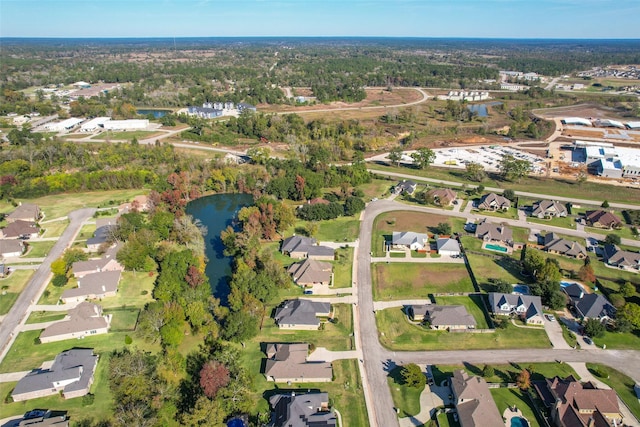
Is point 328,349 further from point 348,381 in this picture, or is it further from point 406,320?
point 406,320

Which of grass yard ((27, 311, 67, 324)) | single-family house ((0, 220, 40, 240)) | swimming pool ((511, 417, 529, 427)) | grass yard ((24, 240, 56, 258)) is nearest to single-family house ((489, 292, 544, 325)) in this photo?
swimming pool ((511, 417, 529, 427))

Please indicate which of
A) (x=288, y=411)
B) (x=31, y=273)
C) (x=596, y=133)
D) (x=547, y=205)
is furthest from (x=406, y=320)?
(x=596, y=133)

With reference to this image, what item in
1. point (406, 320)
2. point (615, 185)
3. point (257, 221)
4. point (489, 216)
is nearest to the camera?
point (406, 320)

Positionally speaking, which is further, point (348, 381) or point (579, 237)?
point (579, 237)

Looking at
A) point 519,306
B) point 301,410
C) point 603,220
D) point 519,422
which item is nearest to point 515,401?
point 519,422

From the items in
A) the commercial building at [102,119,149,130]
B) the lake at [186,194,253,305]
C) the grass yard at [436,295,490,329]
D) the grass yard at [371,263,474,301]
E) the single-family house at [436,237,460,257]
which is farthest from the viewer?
the commercial building at [102,119,149,130]

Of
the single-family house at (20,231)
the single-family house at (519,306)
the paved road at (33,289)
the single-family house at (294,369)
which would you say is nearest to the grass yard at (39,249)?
the paved road at (33,289)

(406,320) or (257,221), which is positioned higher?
(257,221)

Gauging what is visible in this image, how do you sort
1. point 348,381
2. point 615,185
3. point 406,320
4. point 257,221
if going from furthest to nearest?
point 615,185 → point 257,221 → point 406,320 → point 348,381

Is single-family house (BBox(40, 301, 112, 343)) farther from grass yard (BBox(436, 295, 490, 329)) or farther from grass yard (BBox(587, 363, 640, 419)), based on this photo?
→ grass yard (BBox(587, 363, 640, 419))
